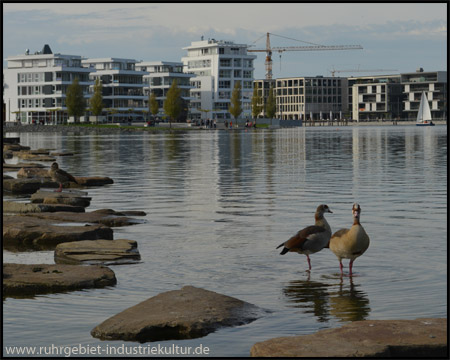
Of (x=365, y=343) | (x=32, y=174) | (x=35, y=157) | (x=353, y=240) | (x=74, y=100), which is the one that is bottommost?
(x=365, y=343)

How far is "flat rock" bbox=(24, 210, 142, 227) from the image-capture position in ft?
63.3

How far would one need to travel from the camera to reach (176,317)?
10102 mm

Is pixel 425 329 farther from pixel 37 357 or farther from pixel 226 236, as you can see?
pixel 226 236

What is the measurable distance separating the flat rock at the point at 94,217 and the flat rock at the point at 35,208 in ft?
1.97

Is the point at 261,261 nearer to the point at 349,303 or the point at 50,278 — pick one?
the point at 349,303

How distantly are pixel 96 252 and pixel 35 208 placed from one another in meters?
→ 6.24

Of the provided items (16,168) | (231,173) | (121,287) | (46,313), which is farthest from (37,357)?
(16,168)

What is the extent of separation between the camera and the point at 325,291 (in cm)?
1252

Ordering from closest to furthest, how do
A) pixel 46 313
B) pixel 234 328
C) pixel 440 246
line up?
pixel 234 328 → pixel 46 313 → pixel 440 246

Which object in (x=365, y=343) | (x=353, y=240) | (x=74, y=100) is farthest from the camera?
(x=74, y=100)

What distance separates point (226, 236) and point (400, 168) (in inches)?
991

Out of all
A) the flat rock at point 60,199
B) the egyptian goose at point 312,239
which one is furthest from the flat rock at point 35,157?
the egyptian goose at point 312,239

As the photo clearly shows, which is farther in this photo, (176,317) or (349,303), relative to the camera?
(349,303)

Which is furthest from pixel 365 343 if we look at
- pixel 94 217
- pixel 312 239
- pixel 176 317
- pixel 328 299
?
pixel 94 217
